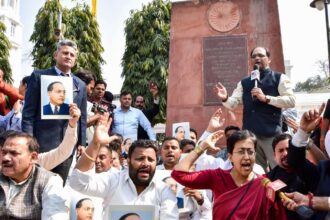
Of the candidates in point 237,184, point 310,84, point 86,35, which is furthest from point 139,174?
point 310,84

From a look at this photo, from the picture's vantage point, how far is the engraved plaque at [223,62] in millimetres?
9234

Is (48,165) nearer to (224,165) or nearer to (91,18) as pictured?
(224,165)

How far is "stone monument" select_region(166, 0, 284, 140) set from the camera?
9.30m

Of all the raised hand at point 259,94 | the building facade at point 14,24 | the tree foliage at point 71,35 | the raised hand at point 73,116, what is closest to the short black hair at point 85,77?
the raised hand at point 259,94

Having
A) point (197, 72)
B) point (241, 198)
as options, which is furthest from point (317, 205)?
point (197, 72)

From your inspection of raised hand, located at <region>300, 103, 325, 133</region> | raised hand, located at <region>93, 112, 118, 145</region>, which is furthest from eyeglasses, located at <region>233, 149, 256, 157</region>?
raised hand, located at <region>93, 112, 118, 145</region>

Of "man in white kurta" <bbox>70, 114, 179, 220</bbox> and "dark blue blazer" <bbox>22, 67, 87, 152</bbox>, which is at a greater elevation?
"dark blue blazer" <bbox>22, 67, 87, 152</bbox>

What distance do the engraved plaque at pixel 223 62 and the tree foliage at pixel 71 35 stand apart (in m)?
16.1

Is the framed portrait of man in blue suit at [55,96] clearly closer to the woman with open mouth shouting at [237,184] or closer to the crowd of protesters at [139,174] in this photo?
the crowd of protesters at [139,174]

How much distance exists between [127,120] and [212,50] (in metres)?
2.57

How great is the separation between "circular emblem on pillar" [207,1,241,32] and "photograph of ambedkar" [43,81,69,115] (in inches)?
224

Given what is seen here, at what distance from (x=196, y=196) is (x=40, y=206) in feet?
5.88

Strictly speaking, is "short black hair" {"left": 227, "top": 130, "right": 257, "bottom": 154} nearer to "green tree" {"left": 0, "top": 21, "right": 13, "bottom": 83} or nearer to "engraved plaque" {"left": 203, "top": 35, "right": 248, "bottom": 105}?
"engraved plaque" {"left": 203, "top": 35, "right": 248, "bottom": 105}

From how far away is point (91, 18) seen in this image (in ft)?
87.6
